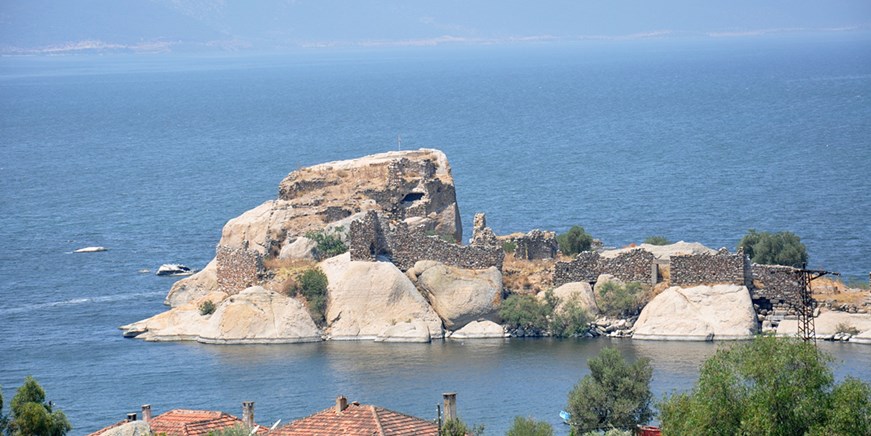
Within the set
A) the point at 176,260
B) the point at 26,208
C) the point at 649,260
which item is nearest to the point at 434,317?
the point at 649,260

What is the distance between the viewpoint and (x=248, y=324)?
203 ft

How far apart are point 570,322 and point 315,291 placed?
7.76 m

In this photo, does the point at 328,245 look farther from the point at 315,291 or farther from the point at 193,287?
the point at 193,287

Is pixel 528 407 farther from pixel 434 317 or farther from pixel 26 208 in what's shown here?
pixel 26 208

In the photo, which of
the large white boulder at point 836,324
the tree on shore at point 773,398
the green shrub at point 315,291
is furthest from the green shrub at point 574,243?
the tree on shore at point 773,398

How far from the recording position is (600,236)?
82.2 meters

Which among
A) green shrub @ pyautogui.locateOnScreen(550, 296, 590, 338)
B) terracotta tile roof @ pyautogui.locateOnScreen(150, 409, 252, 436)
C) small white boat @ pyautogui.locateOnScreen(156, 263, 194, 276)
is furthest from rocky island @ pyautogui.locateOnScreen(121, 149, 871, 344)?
terracotta tile roof @ pyautogui.locateOnScreen(150, 409, 252, 436)

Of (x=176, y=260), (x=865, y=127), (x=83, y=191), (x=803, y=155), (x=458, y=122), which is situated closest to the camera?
(x=176, y=260)

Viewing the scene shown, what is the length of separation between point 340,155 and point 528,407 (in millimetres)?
81426

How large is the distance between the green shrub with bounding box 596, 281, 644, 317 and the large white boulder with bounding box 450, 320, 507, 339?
3107 millimetres

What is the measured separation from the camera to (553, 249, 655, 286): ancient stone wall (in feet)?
207

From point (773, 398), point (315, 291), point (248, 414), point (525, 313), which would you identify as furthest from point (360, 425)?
point (315, 291)

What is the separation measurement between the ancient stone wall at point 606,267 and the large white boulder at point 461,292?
200 centimetres

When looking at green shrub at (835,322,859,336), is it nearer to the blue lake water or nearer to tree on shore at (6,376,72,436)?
the blue lake water
